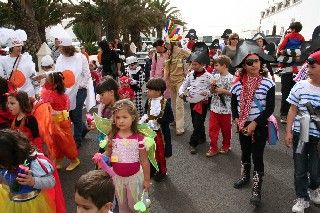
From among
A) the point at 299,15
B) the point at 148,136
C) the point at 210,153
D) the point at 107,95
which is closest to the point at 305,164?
the point at 148,136

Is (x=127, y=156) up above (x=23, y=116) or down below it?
below

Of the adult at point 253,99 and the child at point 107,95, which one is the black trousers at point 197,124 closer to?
the adult at point 253,99

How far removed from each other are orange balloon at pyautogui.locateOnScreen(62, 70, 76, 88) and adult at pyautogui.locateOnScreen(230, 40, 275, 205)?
8.88 ft

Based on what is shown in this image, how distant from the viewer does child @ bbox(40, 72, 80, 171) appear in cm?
505

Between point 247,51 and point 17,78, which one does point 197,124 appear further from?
point 17,78

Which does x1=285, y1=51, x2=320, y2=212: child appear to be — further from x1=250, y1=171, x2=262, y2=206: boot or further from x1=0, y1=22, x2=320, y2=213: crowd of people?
x1=250, y1=171, x2=262, y2=206: boot

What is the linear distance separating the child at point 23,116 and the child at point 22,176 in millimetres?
968

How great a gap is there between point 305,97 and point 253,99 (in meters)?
0.60

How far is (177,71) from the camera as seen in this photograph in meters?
6.85

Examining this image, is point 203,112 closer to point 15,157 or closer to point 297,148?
point 297,148

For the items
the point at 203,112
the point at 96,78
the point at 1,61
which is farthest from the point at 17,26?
the point at 203,112

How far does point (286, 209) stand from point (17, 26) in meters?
12.9

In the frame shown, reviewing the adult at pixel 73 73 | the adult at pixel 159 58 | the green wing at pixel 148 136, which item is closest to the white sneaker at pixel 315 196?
the green wing at pixel 148 136

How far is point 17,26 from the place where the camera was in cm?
1420
